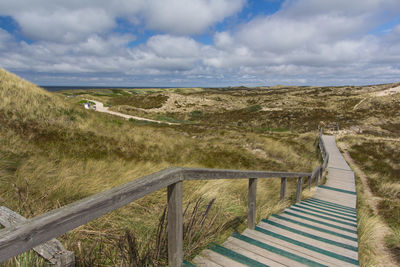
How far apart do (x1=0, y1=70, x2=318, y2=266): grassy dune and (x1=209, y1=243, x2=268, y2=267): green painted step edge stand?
7.1 inches

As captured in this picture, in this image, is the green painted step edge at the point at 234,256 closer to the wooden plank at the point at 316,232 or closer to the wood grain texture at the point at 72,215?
the wood grain texture at the point at 72,215

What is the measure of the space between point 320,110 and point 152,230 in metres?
45.6

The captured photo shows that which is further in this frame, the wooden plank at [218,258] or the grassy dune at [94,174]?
the grassy dune at [94,174]

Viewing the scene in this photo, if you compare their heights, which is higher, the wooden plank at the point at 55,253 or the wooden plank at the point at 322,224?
the wooden plank at the point at 55,253

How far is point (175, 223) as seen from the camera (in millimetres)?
2143

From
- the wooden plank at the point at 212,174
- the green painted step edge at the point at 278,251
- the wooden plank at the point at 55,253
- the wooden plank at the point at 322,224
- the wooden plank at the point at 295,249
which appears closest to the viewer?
the wooden plank at the point at 55,253

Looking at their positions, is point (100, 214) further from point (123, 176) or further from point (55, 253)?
point (123, 176)

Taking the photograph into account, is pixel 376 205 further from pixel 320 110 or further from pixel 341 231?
pixel 320 110

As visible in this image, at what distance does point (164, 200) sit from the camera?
16.1 ft

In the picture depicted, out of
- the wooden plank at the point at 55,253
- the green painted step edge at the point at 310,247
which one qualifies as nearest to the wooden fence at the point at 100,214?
the wooden plank at the point at 55,253

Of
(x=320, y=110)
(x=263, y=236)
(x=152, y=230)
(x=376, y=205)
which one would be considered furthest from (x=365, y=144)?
(x=152, y=230)

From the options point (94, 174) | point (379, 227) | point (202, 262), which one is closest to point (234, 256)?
point (202, 262)

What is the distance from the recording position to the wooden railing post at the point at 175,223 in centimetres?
214

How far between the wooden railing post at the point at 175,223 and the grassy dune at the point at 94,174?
0.22 m
